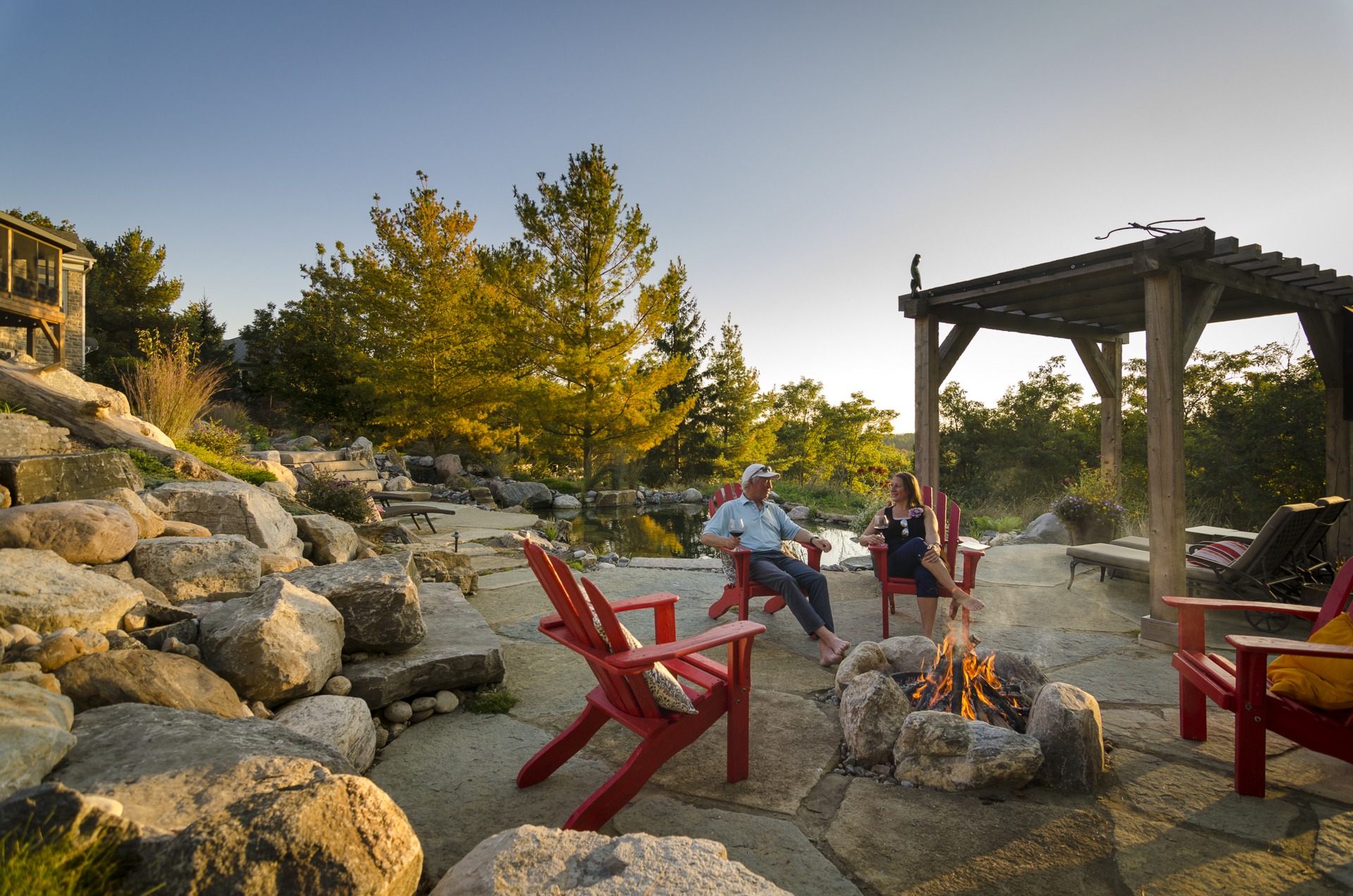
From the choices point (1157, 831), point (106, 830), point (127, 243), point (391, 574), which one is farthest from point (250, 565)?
point (127, 243)

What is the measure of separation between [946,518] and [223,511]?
184 inches

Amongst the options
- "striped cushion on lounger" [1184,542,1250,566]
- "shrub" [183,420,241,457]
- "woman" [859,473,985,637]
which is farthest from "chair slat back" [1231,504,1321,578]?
"shrub" [183,420,241,457]

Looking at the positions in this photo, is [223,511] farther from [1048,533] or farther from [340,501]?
[1048,533]

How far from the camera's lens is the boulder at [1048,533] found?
7.92m

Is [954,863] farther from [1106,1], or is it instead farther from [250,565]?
[1106,1]

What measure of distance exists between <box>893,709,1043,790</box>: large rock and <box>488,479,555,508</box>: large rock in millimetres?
12284

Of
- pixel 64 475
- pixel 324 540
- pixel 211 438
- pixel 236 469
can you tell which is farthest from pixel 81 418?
pixel 211 438

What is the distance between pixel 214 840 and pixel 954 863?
1685 mm

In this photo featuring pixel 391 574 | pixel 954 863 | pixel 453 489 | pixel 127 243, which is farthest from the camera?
pixel 127 243

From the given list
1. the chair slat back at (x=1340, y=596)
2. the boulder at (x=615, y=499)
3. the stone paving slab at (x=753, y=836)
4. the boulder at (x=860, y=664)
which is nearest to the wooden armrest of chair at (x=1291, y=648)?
the chair slat back at (x=1340, y=596)

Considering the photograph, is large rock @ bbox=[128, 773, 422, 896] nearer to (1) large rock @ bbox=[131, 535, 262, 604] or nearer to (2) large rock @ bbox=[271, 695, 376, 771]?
(2) large rock @ bbox=[271, 695, 376, 771]

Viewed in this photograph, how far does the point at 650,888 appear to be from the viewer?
1.10 meters

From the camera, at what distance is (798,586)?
3750 millimetres

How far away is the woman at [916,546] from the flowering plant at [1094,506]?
3.72 m
